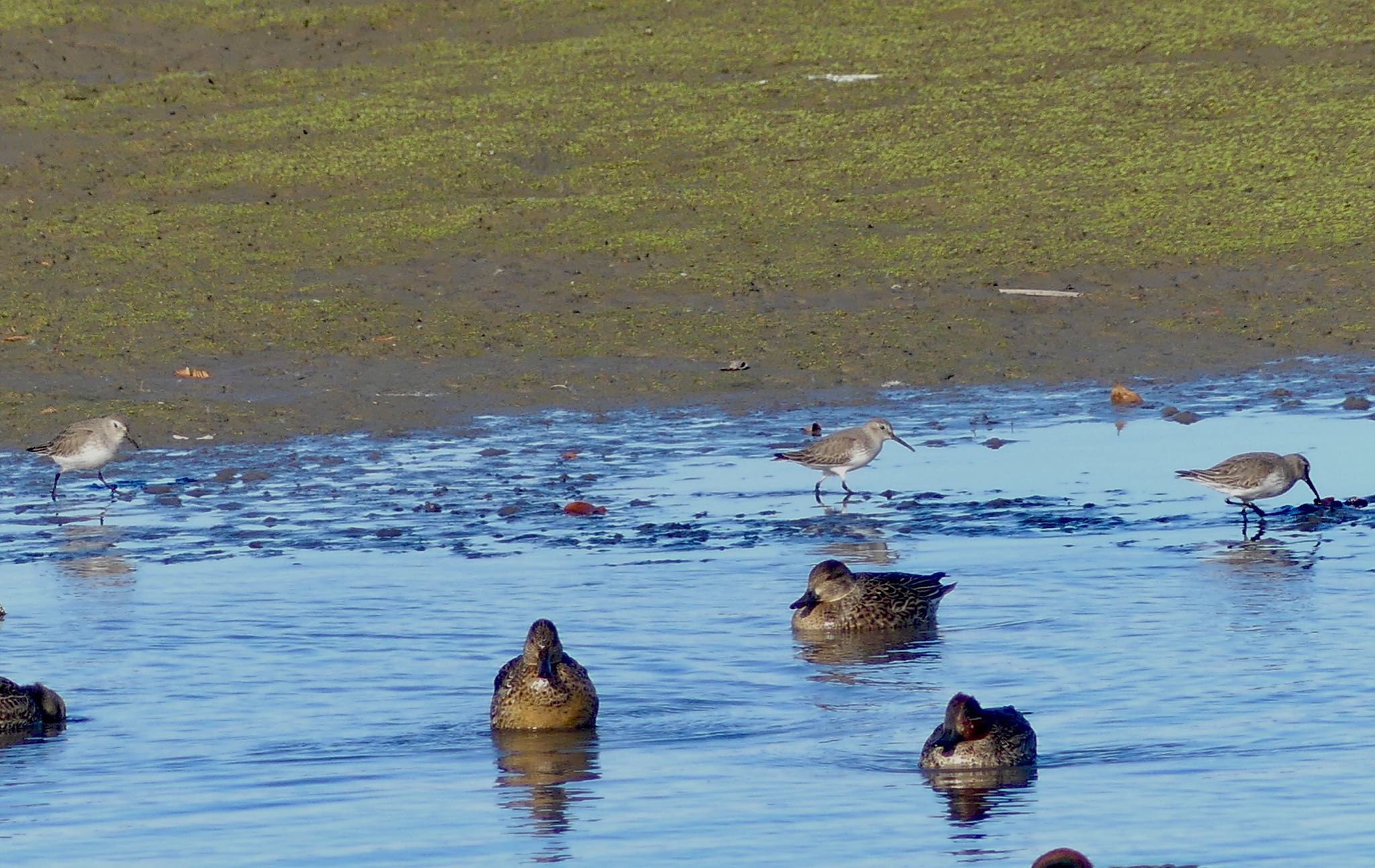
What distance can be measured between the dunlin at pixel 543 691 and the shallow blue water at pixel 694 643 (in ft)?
0.42

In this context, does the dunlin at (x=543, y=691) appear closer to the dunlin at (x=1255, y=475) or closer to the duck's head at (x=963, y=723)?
the duck's head at (x=963, y=723)

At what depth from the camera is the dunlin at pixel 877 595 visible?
1027cm

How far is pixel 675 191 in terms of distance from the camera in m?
19.6

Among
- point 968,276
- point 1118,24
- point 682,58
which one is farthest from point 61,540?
point 1118,24

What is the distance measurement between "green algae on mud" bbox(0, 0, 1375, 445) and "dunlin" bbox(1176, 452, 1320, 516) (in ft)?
12.0

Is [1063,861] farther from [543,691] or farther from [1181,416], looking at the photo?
[1181,416]

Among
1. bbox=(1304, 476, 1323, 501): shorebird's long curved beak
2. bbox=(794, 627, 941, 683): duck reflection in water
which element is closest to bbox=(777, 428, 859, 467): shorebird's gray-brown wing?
bbox=(1304, 476, 1323, 501): shorebird's long curved beak

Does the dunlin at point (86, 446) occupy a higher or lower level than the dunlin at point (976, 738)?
higher

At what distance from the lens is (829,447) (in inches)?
513

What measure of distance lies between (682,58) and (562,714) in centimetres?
1550

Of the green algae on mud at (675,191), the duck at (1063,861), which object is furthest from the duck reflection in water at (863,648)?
the green algae on mud at (675,191)

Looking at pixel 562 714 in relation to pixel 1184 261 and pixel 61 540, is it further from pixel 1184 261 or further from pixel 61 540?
pixel 1184 261

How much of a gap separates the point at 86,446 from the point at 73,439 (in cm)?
9

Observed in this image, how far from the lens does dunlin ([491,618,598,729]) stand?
28.5ft
